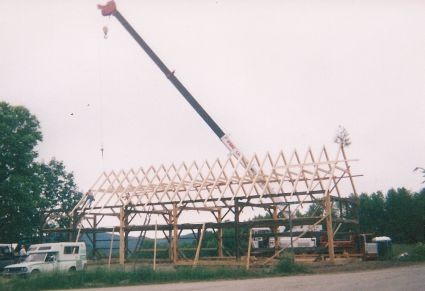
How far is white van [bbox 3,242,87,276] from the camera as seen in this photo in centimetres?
1995

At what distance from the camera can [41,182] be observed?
31.3 metres

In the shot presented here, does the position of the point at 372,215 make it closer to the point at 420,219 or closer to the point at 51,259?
the point at 420,219

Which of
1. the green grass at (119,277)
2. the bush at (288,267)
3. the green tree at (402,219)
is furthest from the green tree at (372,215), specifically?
the green grass at (119,277)

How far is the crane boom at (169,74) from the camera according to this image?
2659cm

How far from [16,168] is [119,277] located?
15842 mm

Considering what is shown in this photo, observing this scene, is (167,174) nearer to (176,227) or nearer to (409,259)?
(176,227)

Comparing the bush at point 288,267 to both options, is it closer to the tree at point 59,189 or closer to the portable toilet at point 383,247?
the portable toilet at point 383,247

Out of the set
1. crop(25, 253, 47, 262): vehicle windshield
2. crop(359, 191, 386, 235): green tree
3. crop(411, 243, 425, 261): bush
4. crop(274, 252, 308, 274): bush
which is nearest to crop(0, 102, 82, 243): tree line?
crop(25, 253, 47, 262): vehicle windshield

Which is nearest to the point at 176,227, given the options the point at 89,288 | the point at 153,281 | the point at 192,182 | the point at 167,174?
the point at 192,182

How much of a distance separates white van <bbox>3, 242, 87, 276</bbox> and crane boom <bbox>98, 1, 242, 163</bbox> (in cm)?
1037

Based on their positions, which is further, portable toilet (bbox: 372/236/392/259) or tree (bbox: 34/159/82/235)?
tree (bbox: 34/159/82/235)

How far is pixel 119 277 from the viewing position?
17547 millimetres

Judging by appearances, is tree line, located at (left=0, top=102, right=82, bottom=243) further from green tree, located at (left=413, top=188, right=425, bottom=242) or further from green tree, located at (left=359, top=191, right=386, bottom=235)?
green tree, located at (left=413, top=188, right=425, bottom=242)

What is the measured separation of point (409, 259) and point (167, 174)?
1564 cm
